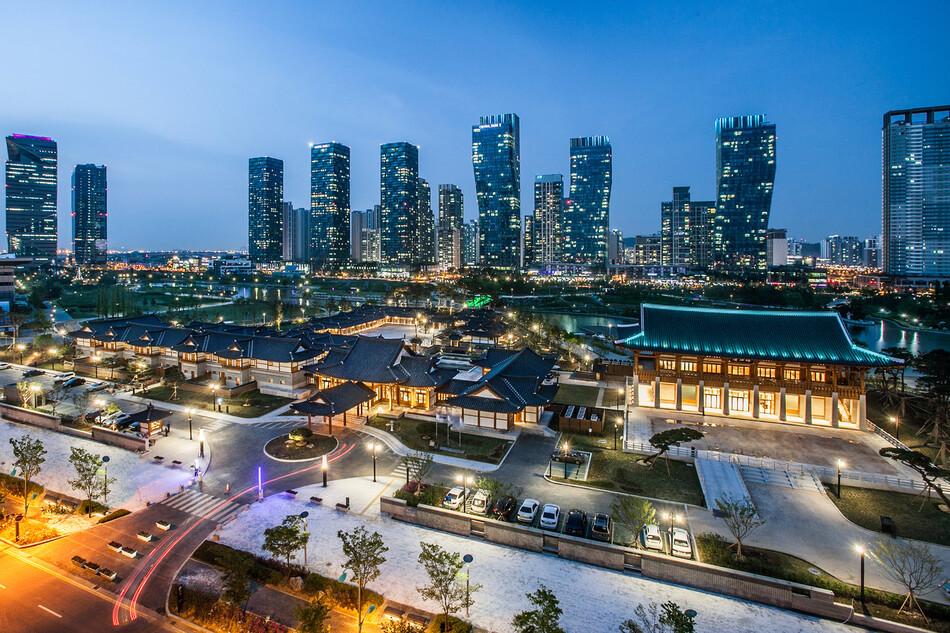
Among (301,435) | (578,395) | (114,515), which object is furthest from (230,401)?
(578,395)

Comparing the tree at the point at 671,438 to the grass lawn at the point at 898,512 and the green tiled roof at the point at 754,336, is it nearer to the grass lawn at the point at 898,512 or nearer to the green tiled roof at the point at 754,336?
the grass lawn at the point at 898,512

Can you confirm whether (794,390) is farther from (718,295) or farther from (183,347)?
(718,295)

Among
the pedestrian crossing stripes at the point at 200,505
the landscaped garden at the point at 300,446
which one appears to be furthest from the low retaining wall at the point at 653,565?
the landscaped garden at the point at 300,446

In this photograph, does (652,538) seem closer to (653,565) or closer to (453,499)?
(653,565)

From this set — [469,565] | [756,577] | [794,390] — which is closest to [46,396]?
[469,565]

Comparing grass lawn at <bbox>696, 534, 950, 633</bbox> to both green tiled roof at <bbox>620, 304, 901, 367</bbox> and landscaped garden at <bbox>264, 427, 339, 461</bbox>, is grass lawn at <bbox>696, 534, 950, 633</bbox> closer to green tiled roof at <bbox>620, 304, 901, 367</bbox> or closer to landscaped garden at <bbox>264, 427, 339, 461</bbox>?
green tiled roof at <bbox>620, 304, 901, 367</bbox>

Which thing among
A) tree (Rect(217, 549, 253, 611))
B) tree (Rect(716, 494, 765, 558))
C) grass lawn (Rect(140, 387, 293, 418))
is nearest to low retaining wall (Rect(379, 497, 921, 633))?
tree (Rect(716, 494, 765, 558))
